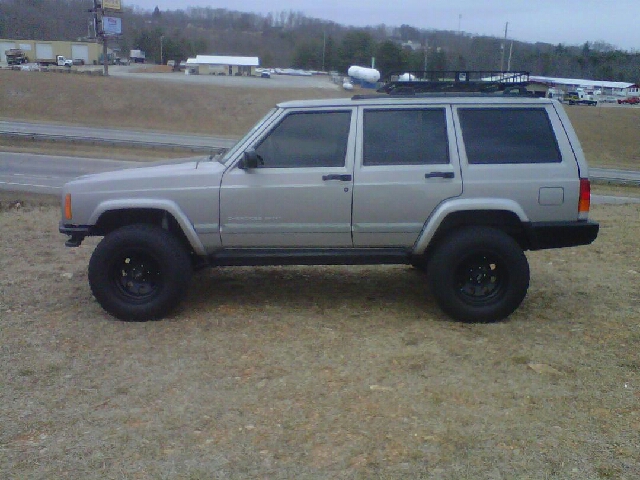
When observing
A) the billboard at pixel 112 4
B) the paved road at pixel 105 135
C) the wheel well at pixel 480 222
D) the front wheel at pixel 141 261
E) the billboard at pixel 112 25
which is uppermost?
the billboard at pixel 112 4

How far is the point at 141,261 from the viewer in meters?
6.41

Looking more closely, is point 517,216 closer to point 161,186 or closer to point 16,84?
point 161,186

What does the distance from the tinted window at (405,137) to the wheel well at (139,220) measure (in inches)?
69.9

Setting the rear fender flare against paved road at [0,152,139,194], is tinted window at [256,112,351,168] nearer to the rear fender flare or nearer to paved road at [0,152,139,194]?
the rear fender flare

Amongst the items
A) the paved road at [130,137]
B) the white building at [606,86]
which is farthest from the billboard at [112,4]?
the white building at [606,86]

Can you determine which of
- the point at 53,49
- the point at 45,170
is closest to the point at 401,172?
the point at 45,170

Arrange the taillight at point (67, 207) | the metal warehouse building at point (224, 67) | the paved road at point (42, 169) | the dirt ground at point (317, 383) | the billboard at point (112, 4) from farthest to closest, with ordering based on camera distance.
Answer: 1. the metal warehouse building at point (224, 67)
2. the billboard at point (112, 4)
3. the paved road at point (42, 169)
4. the taillight at point (67, 207)
5. the dirt ground at point (317, 383)

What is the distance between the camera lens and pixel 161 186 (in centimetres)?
625

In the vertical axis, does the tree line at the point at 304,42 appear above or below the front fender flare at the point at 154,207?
above

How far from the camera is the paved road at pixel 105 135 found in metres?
27.8

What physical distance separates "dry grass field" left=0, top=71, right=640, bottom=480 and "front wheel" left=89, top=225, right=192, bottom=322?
156 millimetres

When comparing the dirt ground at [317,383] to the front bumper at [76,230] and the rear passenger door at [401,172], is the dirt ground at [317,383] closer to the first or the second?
the front bumper at [76,230]

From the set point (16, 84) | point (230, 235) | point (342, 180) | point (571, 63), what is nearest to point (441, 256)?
point (342, 180)

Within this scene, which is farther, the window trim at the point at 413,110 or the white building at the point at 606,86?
the white building at the point at 606,86
